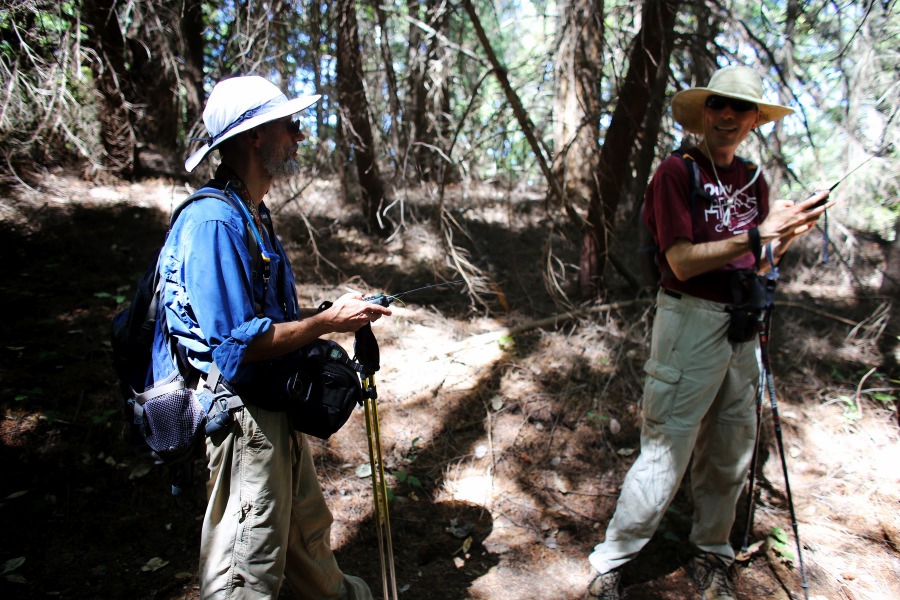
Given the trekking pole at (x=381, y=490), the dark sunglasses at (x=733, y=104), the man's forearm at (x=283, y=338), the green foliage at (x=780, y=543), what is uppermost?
the dark sunglasses at (x=733, y=104)

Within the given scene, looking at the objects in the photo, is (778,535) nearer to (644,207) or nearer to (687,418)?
(687,418)

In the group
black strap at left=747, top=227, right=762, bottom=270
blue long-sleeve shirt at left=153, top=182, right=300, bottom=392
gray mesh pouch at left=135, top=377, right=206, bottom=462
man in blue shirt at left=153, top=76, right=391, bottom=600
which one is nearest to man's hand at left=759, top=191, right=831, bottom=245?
black strap at left=747, top=227, right=762, bottom=270

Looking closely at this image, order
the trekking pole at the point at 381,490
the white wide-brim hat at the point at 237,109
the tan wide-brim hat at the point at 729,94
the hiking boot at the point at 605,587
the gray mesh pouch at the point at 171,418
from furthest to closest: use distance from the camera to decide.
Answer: the hiking boot at the point at 605,587 < the tan wide-brim hat at the point at 729,94 < the trekking pole at the point at 381,490 < the white wide-brim hat at the point at 237,109 < the gray mesh pouch at the point at 171,418

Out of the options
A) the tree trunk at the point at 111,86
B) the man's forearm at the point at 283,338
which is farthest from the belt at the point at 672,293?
the tree trunk at the point at 111,86

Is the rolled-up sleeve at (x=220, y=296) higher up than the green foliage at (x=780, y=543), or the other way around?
the rolled-up sleeve at (x=220, y=296)

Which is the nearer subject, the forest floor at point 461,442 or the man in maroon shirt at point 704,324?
the man in maroon shirt at point 704,324

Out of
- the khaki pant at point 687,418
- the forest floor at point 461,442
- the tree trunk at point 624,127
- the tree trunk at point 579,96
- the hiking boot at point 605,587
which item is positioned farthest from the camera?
the tree trunk at point 624,127

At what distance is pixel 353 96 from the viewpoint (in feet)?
18.3

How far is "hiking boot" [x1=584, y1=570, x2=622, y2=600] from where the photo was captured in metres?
2.91

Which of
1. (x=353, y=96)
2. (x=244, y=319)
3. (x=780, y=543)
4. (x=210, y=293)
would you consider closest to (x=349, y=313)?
(x=244, y=319)

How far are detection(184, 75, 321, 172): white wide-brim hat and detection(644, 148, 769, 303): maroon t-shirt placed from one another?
171 centimetres

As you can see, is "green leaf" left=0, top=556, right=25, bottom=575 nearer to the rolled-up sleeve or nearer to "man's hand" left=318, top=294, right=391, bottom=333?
the rolled-up sleeve

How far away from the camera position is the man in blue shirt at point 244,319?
6.06 ft

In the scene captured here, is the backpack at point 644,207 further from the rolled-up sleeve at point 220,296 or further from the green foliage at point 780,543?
the rolled-up sleeve at point 220,296
